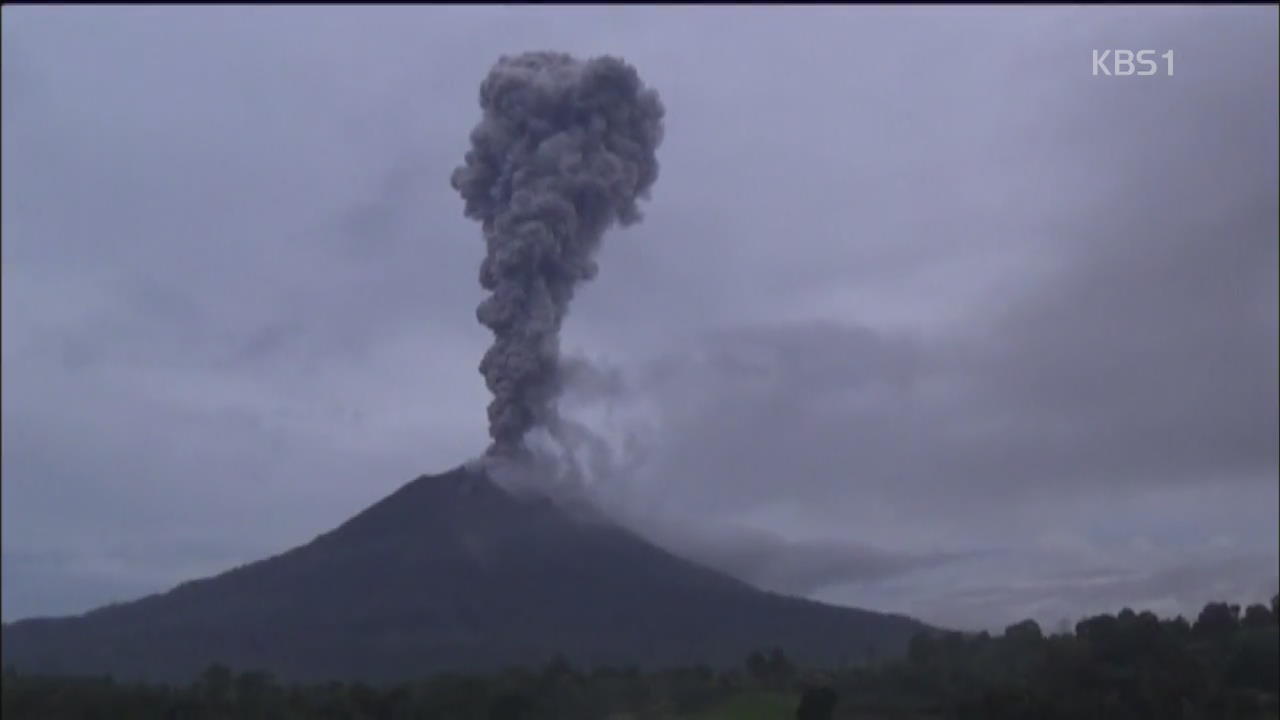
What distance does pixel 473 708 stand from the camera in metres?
38.2

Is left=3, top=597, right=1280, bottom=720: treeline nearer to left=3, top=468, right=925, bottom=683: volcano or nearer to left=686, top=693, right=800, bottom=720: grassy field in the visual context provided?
left=686, top=693, right=800, bottom=720: grassy field

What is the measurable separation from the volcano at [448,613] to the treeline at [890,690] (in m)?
10.4

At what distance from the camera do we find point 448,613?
2539 inches

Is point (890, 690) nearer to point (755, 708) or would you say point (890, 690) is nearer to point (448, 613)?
point (755, 708)

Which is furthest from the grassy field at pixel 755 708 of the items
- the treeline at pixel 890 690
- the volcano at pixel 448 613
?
the volcano at pixel 448 613

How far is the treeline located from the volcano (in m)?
10.4

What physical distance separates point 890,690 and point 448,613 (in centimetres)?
2931

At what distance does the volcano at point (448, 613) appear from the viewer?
57.2 meters

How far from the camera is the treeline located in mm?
35531

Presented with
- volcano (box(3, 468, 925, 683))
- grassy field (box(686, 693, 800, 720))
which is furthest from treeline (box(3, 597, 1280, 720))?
volcano (box(3, 468, 925, 683))

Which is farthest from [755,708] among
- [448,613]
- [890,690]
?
[448,613]

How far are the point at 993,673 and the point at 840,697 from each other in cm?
396

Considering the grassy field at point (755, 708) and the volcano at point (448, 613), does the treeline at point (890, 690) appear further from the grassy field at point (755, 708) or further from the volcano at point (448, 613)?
the volcano at point (448, 613)

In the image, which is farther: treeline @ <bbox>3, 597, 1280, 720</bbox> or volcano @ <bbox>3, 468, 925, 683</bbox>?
volcano @ <bbox>3, 468, 925, 683</bbox>
